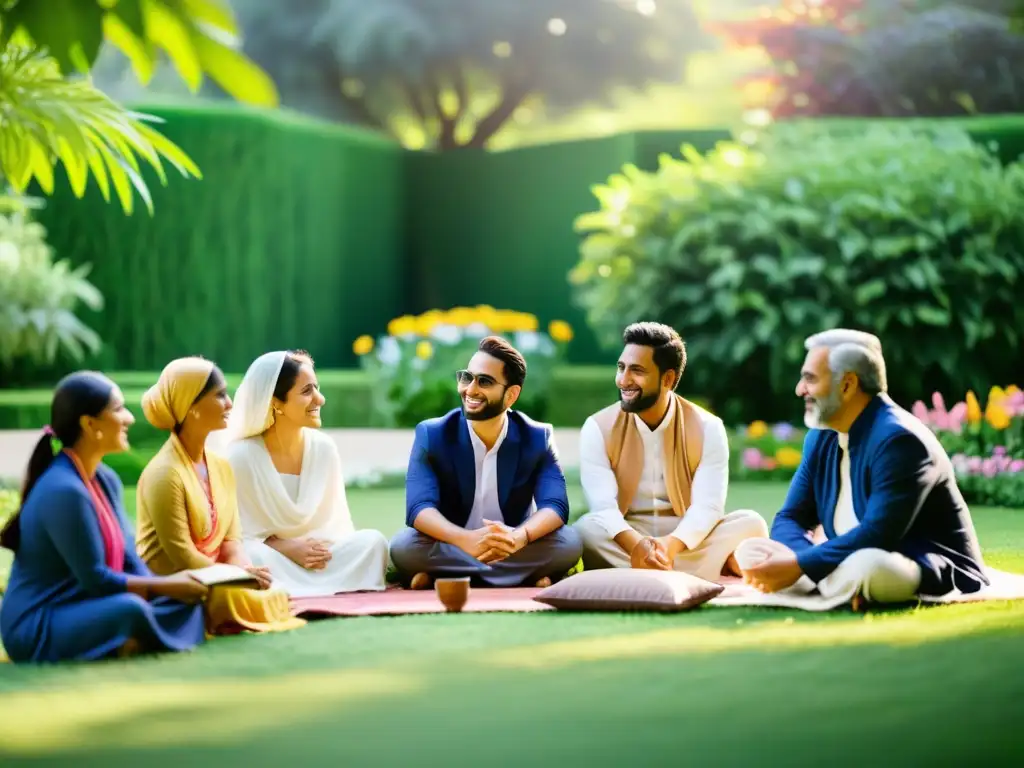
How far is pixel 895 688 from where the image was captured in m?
4.16

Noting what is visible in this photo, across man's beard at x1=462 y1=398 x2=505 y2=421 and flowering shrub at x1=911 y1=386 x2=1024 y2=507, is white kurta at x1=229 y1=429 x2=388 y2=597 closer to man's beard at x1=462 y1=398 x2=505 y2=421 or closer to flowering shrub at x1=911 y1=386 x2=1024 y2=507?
man's beard at x1=462 y1=398 x2=505 y2=421

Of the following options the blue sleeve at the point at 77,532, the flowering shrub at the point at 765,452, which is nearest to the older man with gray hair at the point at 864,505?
the blue sleeve at the point at 77,532

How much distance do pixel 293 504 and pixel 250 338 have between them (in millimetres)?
9479

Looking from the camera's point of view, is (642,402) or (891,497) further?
(642,402)

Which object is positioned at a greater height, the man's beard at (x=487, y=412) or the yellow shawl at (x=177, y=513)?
the man's beard at (x=487, y=412)

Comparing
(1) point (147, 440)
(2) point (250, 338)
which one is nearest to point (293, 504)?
(1) point (147, 440)

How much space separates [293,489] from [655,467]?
4.88ft

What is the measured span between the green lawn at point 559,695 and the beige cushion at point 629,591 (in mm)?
71

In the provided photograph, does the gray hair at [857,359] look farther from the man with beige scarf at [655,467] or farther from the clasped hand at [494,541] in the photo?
the clasped hand at [494,541]

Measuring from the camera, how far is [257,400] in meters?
6.04

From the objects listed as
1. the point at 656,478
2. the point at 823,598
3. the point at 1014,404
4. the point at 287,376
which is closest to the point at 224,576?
the point at 287,376

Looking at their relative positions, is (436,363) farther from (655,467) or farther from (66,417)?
(66,417)

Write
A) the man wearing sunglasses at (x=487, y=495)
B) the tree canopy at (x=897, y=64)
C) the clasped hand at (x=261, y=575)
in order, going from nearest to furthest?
the clasped hand at (x=261, y=575)
the man wearing sunglasses at (x=487, y=495)
the tree canopy at (x=897, y=64)

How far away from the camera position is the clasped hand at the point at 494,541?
19.9 feet
